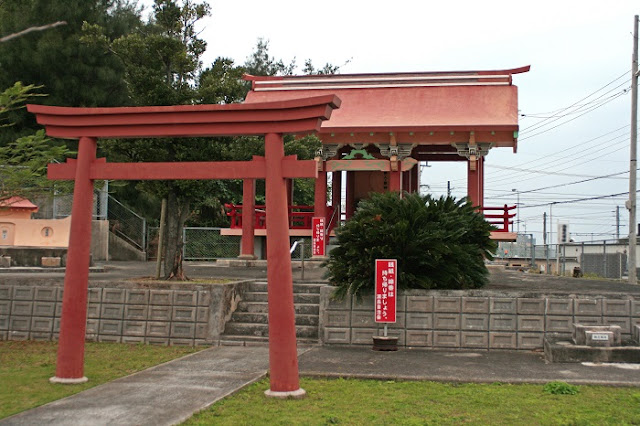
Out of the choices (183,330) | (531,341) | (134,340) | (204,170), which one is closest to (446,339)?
(531,341)

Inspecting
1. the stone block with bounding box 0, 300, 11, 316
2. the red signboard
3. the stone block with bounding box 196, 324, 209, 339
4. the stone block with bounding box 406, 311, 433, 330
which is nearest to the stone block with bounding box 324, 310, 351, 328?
the red signboard

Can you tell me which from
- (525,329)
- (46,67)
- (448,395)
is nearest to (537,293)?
(525,329)

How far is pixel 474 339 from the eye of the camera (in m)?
11.1

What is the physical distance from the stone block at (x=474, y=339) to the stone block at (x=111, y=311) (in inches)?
235

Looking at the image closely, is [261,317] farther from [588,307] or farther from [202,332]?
[588,307]

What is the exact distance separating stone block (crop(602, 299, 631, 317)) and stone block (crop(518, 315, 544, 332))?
3.40ft

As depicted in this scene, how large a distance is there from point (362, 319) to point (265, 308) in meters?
2.06

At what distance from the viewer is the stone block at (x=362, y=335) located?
37.2 ft

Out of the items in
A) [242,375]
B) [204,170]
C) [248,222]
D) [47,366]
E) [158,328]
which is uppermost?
[248,222]

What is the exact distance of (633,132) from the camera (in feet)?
69.8

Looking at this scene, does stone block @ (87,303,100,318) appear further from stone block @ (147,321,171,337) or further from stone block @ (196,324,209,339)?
stone block @ (196,324,209,339)

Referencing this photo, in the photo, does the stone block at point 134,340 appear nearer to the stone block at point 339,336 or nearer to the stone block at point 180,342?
the stone block at point 180,342

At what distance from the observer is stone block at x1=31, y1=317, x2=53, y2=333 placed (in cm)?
1238

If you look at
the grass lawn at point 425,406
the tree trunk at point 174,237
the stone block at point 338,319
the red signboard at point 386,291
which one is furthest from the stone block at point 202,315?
the grass lawn at point 425,406
